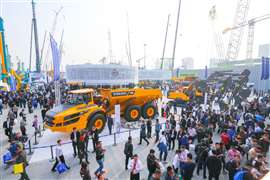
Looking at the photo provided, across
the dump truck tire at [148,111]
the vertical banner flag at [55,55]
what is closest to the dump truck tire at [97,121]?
the dump truck tire at [148,111]

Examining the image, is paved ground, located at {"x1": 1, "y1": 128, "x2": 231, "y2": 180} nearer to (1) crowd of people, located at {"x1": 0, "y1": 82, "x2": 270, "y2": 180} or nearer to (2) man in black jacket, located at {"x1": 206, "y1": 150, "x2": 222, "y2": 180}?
(1) crowd of people, located at {"x1": 0, "y1": 82, "x2": 270, "y2": 180}

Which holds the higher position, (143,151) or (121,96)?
(121,96)

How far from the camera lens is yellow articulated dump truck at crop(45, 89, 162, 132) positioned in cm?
893

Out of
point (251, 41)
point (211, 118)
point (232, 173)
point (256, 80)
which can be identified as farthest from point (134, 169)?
point (251, 41)

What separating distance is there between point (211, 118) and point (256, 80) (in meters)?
23.6

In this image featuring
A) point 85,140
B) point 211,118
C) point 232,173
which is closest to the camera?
point 232,173

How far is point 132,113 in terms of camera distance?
11844mm

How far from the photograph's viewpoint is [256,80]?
28.2 metres

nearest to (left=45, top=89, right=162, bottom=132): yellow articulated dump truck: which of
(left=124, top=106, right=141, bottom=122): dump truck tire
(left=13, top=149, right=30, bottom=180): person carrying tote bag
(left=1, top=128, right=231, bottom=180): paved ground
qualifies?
(left=124, top=106, right=141, bottom=122): dump truck tire

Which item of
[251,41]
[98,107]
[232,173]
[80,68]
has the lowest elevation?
[232,173]

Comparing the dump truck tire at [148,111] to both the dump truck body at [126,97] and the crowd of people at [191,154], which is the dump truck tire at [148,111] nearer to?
the dump truck body at [126,97]

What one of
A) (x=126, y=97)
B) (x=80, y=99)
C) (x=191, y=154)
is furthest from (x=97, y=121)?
(x=191, y=154)

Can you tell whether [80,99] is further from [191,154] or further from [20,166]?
[191,154]

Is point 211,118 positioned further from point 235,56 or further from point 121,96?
point 235,56
